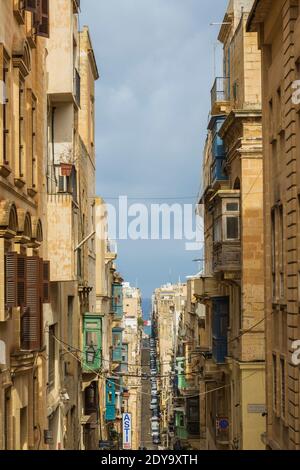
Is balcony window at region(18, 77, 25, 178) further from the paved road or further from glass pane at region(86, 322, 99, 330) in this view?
the paved road

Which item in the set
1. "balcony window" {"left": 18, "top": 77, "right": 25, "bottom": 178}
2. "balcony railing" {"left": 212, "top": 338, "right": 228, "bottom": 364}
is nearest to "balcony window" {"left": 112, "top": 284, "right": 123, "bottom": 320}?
"balcony railing" {"left": 212, "top": 338, "right": 228, "bottom": 364}

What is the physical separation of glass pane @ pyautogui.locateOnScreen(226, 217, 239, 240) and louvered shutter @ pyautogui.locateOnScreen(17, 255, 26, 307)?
11.2 m

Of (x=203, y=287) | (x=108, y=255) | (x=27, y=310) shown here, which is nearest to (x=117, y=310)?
(x=108, y=255)

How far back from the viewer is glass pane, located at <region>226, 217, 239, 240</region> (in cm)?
2842

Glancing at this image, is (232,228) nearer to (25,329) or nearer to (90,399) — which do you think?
(25,329)

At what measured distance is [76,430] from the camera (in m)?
32.2

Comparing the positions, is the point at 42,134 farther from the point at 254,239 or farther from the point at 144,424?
the point at 144,424

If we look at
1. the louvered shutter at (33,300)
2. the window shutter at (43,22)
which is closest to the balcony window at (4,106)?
the louvered shutter at (33,300)

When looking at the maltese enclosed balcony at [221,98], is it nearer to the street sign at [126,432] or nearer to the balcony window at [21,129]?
the balcony window at [21,129]

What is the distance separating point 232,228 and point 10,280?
1312 centimetres

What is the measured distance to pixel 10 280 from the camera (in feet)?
53.8

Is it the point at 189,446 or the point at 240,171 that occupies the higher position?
the point at 240,171

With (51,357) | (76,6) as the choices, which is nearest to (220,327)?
(51,357)

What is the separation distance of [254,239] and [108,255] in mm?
23785
